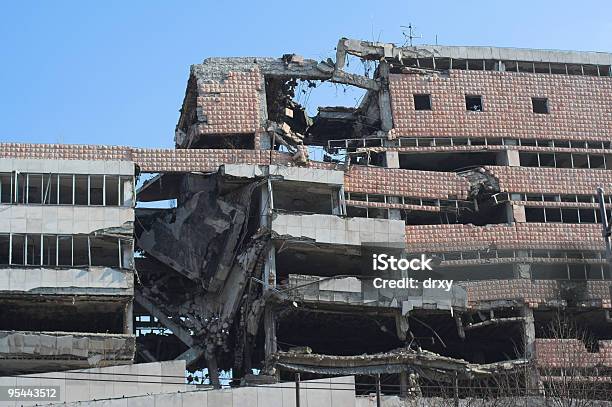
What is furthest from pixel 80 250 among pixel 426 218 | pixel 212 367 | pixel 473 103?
pixel 473 103

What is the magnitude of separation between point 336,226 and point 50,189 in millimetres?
12499

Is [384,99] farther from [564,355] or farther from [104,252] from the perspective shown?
[104,252]

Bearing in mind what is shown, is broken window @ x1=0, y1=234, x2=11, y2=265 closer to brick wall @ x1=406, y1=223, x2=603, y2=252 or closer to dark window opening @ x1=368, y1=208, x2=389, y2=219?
dark window opening @ x1=368, y1=208, x2=389, y2=219

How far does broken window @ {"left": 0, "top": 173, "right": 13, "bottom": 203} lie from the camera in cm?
5119

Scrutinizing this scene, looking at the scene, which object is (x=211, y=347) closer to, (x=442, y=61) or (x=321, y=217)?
(x=321, y=217)

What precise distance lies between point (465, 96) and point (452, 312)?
1199 cm

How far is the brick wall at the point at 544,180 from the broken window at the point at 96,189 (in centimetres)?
1845

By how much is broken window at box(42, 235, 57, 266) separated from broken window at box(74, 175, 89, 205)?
2427 millimetres

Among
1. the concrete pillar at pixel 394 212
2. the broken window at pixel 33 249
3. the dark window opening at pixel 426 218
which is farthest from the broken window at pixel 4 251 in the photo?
the dark window opening at pixel 426 218

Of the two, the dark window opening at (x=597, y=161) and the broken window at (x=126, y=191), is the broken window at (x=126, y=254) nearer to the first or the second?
the broken window at (x=126, y=191)

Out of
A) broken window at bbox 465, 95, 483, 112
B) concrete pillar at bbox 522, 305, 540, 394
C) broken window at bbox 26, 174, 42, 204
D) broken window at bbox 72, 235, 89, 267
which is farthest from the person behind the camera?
broken window at bbox 465, 95, 483, 112

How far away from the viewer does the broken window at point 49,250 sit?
166 ft

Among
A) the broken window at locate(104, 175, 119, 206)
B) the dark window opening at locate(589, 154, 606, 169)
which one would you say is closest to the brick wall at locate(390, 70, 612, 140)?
the dark window opening at locate(589, 154, 606, 169)

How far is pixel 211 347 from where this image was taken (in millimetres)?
53750
